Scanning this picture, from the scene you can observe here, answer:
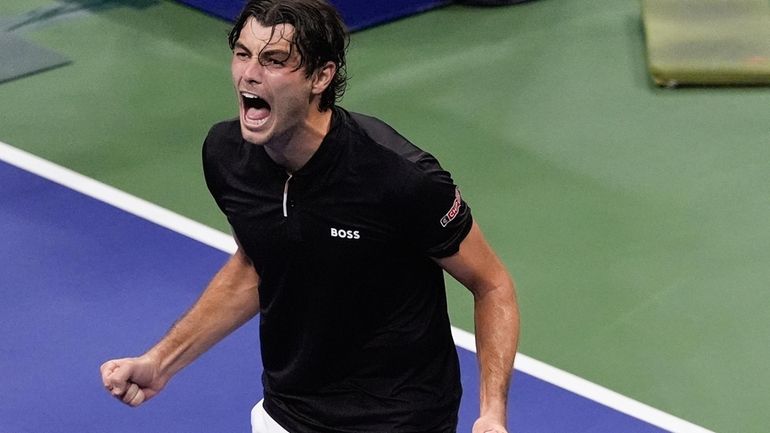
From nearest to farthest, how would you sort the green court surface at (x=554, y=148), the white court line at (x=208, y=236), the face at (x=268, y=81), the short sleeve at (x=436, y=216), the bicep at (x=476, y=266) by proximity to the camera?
the face at (x=268, y=81) → the short sleeve at (x=436, y=216) → the bicep at (x=476, y=266) → the white court line at (x=208, y=236) → the green court surface at (x=554, y=148)

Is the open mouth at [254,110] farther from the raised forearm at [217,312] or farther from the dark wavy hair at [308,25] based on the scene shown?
the raised forearm at [217,312]

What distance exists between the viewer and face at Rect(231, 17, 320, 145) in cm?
385

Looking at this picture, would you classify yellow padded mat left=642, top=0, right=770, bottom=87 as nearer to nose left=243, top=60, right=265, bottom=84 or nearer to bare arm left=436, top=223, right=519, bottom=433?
bare arm left=436, top=223, right=519, bottom=433

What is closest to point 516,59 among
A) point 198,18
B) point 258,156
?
point 198,18

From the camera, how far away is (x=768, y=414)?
20.6 feet

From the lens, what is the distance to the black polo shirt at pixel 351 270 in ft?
13.1

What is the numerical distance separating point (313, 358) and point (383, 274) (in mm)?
351

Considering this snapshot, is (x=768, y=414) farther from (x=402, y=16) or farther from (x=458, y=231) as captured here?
(x=402, y=16)

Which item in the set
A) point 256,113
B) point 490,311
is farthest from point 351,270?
point 256,113

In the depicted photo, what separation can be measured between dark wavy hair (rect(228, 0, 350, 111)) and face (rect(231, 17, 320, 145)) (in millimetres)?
21

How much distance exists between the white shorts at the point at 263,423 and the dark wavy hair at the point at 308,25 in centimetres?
105

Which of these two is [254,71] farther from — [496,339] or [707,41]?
[707,41]

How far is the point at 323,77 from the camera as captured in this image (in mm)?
3984

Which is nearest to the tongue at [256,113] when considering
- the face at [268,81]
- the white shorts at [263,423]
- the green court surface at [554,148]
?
the face at [268,81]
